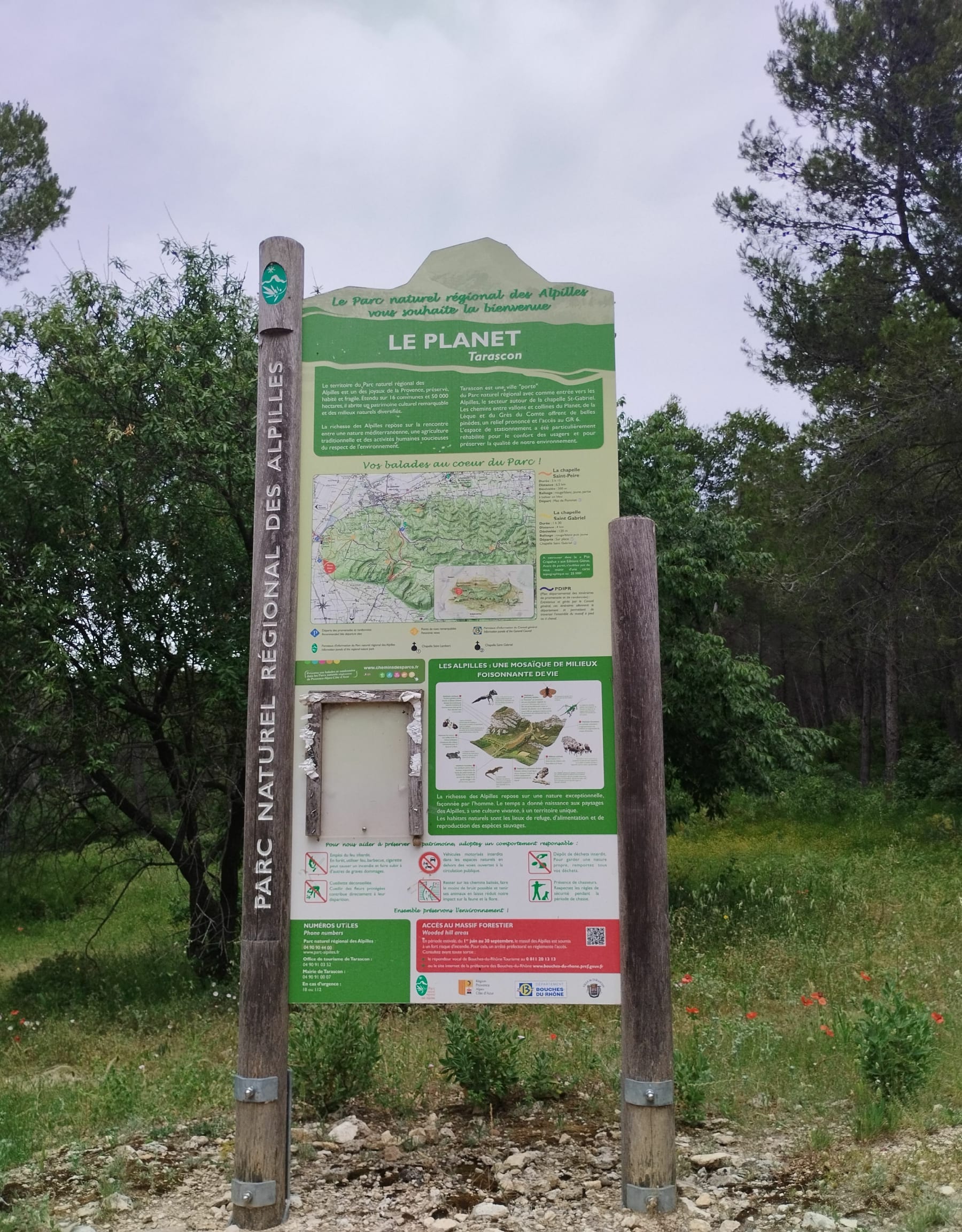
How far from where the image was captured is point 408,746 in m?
4.07

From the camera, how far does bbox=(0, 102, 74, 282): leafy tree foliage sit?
17.1m

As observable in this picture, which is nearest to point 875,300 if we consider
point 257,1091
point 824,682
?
point 257,1091

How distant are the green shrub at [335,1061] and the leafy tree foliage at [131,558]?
3.91 metres

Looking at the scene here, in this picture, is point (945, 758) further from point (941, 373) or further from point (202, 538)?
point (202, 538)

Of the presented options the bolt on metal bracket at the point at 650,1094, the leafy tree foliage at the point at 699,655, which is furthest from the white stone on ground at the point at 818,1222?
the leafy tree foliage at the point at 699,655

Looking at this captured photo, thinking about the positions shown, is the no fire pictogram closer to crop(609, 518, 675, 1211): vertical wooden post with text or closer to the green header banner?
crop(609, 518, 675, 1211): vertical wooden post with text

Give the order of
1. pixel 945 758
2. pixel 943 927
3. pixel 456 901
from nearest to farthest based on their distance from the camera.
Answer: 1. pixel 456 901
2. pixel 943 927
3. pixel 945 758

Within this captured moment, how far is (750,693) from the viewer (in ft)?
41.2

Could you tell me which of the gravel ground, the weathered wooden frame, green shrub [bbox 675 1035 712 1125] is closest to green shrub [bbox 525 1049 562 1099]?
the gravel ground

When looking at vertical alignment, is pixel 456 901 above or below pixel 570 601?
below

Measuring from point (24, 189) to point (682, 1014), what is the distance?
56.7 feet

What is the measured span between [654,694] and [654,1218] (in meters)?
1.90

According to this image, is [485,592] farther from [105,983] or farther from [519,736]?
[105,983]

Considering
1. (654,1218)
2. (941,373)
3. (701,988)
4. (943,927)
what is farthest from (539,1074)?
(941,373)
